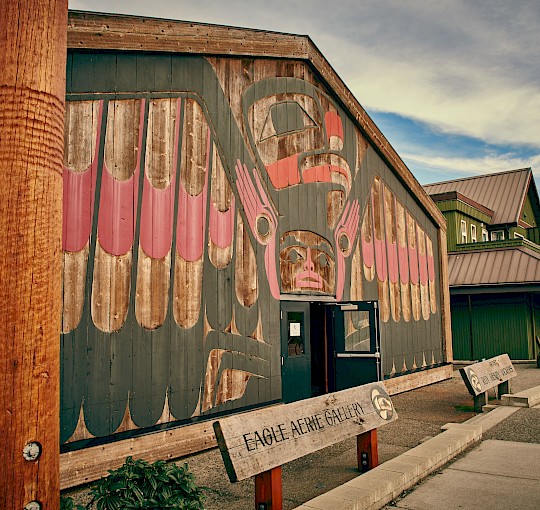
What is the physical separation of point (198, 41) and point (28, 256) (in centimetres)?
627

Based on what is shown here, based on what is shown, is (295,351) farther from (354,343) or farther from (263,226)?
(263,226)

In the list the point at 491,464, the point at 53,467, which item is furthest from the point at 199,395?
the point at 53,467

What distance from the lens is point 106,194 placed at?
21.0 ft

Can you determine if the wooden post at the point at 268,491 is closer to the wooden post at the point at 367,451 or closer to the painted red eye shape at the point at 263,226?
the wooden post at the point at 367,451

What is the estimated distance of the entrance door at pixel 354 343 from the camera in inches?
398

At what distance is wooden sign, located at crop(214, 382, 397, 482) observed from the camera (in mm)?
4156

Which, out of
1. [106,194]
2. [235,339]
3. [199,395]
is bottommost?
[199,395]

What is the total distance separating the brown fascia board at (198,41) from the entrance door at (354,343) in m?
4.11

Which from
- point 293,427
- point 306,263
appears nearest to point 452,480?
point 293,427

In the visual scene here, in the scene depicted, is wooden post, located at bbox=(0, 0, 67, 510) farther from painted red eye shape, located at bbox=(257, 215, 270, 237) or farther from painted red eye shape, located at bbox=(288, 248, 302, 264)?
painted red eye shape, located at bbox=(288, 248, 302, 264)

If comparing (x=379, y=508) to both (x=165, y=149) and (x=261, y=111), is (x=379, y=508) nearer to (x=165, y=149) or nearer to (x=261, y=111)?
(x=165, y=149)

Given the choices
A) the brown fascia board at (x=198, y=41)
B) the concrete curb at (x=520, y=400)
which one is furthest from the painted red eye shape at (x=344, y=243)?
the concrete curb at (x=520, y=400)

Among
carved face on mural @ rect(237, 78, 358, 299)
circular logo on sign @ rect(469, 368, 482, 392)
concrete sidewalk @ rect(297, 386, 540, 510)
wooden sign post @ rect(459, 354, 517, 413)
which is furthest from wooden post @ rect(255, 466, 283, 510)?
circular logo on sign @ rect(469, 368, 482, 392)

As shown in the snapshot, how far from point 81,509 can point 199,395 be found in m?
4.37
